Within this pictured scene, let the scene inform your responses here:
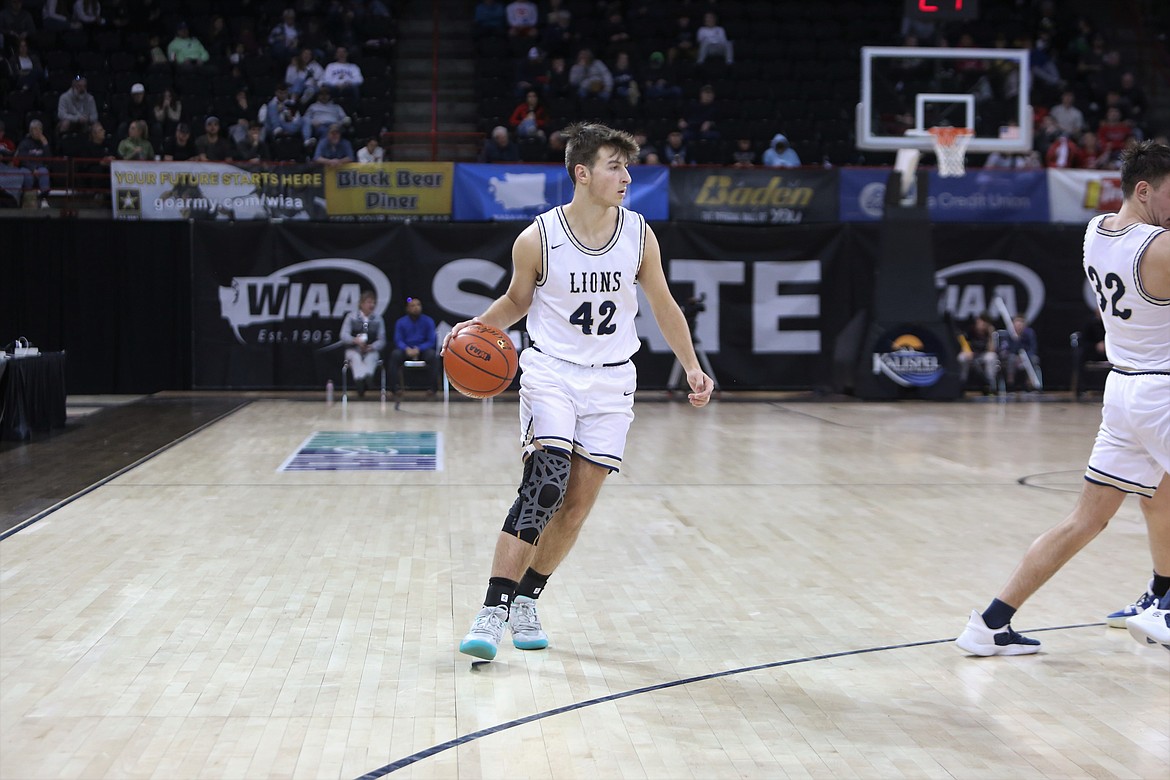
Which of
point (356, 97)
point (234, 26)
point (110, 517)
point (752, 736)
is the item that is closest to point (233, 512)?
point (110, 517)

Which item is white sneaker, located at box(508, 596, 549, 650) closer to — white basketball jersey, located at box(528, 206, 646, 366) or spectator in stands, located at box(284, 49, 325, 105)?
white basketball jersey, located at box(528, 206, 646, 366)

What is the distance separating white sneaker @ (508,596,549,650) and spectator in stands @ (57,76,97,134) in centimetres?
1493

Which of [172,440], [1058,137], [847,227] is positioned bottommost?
[172,440]

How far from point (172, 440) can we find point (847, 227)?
32.3 feet

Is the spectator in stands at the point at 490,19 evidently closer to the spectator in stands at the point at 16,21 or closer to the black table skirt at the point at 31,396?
the spectator in stands at the point at 16,21

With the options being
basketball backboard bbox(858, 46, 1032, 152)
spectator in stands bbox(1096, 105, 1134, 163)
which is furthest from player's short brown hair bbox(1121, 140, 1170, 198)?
spectator in stands bbox(1096, 105, 1134, 163)

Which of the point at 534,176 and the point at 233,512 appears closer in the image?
the point at 233,512

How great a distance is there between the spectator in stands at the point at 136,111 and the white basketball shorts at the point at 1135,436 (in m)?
15.5

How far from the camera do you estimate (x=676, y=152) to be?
17781 millimetres

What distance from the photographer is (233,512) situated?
25.1 feet

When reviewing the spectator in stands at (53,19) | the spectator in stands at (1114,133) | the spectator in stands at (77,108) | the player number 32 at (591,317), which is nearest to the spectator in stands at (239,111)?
the spectator in stands at (77,108)

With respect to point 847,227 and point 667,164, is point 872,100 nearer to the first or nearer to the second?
point 847,227

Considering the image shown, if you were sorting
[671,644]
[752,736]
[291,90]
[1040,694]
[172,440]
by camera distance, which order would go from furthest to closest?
[291,90]
[172,440]
[671,644]
[1040,694]
[752,736]

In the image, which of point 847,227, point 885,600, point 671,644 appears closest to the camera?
point 671,644
